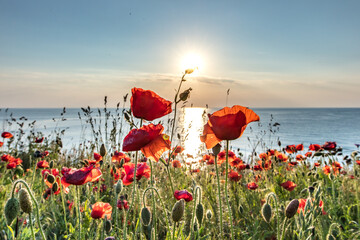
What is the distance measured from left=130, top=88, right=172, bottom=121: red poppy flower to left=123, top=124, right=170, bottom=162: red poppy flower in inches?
5.6

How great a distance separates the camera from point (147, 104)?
1.14 m

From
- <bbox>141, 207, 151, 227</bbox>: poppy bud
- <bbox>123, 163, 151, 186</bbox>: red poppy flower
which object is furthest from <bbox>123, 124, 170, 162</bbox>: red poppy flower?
<bbox>123, 163, 151, 186</bbox>: red poppy flower

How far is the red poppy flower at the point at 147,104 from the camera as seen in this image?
3.71 ft

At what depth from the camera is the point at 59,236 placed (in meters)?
2.11

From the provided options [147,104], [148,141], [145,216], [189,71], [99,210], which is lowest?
[99,210]

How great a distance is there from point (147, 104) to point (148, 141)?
0.20 metres

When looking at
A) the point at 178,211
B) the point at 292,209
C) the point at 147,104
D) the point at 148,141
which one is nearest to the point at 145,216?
the point at 178,211

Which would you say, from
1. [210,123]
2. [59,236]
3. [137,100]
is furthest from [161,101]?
[59,236]

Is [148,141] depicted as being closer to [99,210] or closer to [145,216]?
[145,216]

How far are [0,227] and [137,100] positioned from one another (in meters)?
1.60

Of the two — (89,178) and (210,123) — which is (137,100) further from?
(89,178)

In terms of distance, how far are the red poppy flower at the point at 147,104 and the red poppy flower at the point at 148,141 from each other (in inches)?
5.6

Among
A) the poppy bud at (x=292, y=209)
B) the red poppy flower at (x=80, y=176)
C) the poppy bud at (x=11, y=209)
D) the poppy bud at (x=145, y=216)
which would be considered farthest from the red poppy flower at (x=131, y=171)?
the poppy bud at (x=292, y=209)

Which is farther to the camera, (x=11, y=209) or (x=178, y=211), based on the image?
(x=178, y=211)
